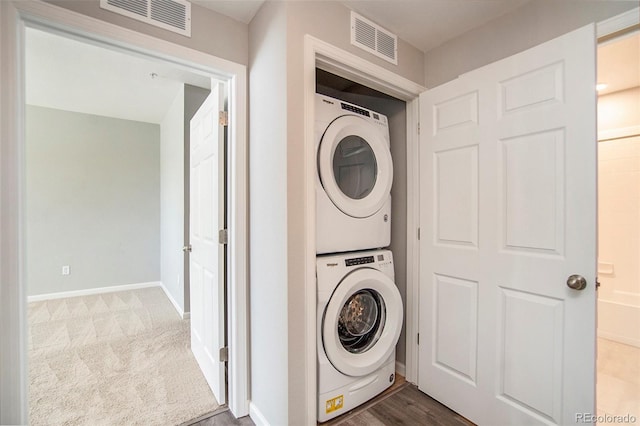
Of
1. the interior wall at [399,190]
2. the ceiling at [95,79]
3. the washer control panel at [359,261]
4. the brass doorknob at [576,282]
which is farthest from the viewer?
the ceiling at [95,79]

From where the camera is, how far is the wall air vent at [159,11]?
1278mm

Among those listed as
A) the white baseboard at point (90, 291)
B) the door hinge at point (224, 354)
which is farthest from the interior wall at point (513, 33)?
the white baseboard at point (90, 291)

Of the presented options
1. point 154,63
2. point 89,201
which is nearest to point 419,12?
point 154,63

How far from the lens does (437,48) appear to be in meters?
1.87

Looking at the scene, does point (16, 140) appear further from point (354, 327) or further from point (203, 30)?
point (354, 327)

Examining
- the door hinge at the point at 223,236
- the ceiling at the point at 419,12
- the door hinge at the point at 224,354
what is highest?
the ceiling at the point at 419,12

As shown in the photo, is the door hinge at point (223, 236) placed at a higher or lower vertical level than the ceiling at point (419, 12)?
lower

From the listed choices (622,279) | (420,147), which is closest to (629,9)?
(420,147)

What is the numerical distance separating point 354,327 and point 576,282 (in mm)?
1135

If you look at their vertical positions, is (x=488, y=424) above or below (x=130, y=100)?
below

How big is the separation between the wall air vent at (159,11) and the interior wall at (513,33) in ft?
4.90

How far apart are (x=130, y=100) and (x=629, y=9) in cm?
427

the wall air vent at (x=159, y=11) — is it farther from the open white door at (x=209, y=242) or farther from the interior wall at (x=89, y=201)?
the interior wall at (x=89, y=201)

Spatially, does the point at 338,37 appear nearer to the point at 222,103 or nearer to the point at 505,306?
the point at 222,103
